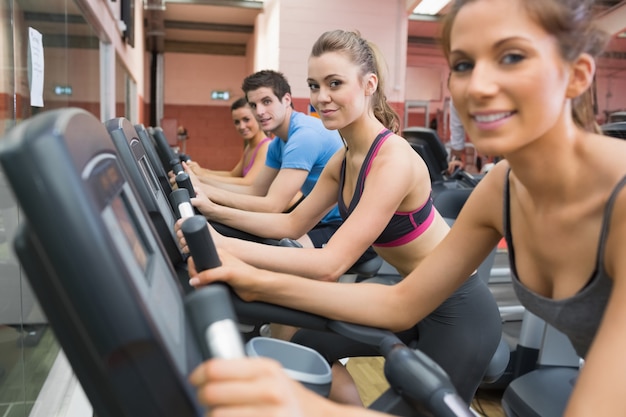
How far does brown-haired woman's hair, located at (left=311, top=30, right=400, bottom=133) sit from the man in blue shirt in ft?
1.85

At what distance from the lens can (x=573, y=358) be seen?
1.83 m

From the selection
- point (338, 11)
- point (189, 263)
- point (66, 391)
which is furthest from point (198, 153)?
point (189, 263)

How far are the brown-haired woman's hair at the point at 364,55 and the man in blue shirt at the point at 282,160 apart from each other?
56 cm

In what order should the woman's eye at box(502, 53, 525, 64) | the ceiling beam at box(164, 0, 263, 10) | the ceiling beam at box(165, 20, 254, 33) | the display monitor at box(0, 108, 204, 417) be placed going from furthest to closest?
the ceiling beam at box(165, 20, 254, 33) < the ceiling beam at box(164, 0, 263, 10) < the woman's eye at box(502, 53, 525, 64) < the display monitor at box(0, 108, 204, 417)

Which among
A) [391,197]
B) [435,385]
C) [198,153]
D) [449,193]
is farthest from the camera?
[198,153]

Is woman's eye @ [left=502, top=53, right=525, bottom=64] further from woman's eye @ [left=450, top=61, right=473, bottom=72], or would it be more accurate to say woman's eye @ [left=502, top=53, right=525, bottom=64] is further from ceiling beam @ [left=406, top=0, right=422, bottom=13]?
ceiling beam @ [left=406, top=0, right=422, bottom=13]

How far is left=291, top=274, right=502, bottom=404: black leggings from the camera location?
1.39 meters

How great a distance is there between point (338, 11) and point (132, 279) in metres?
7.45

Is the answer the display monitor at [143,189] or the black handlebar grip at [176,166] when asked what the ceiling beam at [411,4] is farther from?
the display monitor at [143,189]

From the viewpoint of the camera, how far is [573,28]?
81 cm

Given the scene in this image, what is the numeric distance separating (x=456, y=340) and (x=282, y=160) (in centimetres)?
168


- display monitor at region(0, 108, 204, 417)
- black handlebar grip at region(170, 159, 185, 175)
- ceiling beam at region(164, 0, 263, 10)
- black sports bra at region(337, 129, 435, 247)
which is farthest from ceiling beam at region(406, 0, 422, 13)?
display monitor at region(0, 108, 204, 417)

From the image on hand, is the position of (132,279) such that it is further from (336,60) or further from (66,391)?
(66,391)

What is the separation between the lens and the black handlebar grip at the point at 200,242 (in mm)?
723
